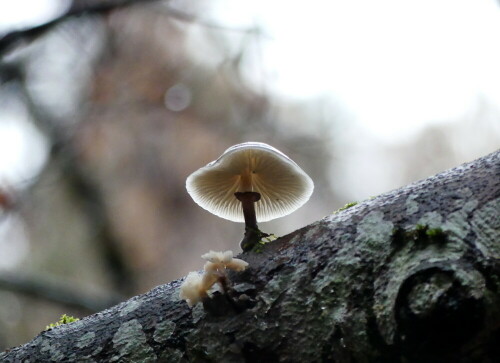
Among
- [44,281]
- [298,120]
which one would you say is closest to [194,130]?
[298,120]

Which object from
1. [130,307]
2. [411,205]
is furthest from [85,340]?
[411,205]

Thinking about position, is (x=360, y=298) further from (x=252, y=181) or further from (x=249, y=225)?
(x=252, y=181)

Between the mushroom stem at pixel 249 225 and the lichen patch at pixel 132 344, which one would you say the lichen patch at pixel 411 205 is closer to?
the mushroom stem at pixel 249 225

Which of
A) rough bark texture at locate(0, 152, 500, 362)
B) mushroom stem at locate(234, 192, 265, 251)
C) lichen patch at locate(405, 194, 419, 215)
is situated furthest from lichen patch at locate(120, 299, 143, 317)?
lichen patch at locate(405, 194, 419, 215)

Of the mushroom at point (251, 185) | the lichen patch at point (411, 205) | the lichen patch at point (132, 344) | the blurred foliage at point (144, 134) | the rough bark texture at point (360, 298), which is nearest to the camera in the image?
the rough bark texture at point (360, 298)

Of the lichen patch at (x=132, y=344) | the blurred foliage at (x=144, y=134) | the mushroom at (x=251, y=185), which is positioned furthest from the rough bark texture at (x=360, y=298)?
the blurred foliage at (x=144, y=134)

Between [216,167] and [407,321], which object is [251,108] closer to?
[216,167]

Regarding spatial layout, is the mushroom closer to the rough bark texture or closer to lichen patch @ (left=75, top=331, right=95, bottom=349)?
the rough bark texture
